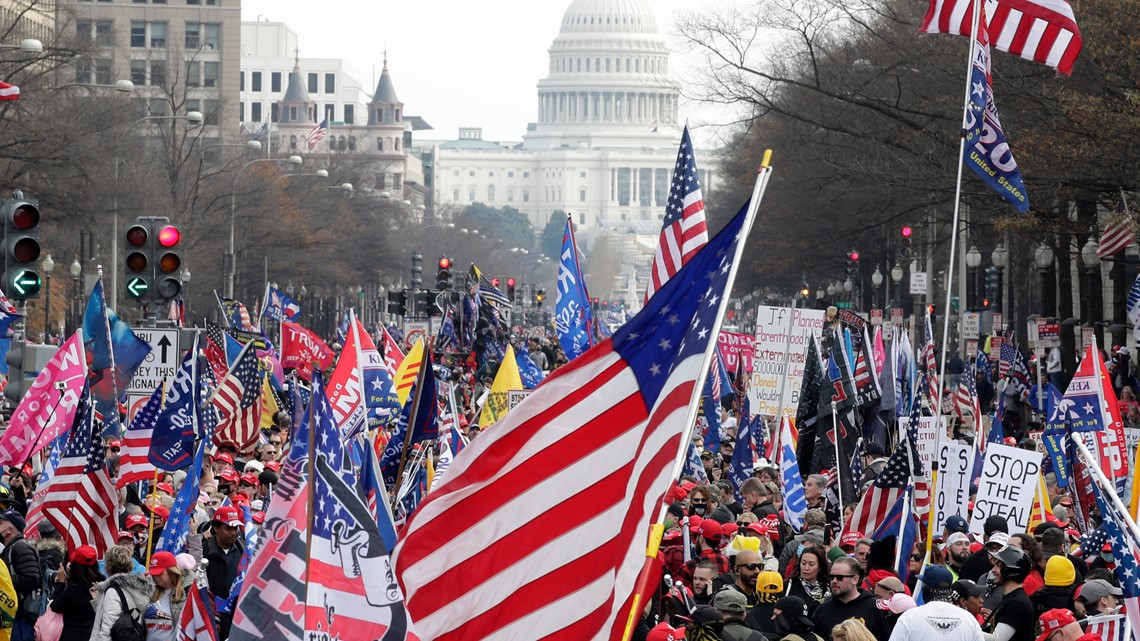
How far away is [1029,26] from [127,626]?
899cm

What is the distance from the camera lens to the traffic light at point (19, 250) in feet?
52.9

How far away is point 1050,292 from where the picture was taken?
136 ft

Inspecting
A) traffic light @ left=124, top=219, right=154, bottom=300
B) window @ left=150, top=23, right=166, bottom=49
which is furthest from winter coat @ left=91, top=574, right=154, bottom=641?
window @ left=150, top=23, right=166, bottom=49

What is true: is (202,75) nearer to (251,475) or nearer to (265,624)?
(251,475)

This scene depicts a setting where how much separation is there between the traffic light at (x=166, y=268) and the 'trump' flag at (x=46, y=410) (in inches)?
70.8

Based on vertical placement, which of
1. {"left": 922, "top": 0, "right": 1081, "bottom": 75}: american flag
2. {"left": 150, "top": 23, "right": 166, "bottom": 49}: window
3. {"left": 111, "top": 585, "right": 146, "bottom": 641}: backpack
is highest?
{"left": 150, "top": 23, "right": 166, "bottom": 49}: window

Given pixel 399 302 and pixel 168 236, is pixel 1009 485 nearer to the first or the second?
pixel 168 236

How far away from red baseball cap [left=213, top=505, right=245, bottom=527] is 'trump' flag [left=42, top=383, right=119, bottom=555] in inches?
49.9

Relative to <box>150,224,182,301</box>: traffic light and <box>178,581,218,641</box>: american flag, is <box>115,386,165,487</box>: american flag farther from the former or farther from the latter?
<box>178,581,218,641</box>: american flag

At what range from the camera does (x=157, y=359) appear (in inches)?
732

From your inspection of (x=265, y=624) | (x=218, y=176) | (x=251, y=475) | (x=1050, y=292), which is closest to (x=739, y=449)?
(x=251, y=475)

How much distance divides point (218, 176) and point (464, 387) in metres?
35.6

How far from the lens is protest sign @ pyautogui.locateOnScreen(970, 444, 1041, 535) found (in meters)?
12.9

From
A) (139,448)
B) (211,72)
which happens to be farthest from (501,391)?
(211,72)
